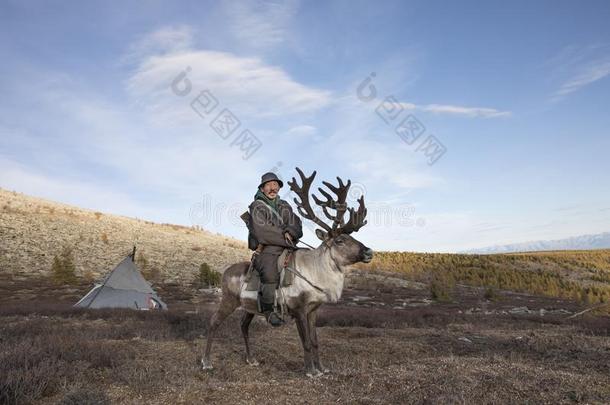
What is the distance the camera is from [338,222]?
324 inches

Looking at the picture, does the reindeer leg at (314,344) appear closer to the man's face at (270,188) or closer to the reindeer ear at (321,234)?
the reindeer ear at (321,234)

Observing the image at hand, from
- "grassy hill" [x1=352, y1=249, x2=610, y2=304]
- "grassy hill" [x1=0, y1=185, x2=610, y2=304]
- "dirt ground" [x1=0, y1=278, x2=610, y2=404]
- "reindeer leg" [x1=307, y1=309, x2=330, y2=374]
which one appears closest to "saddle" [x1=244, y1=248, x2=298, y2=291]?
"reindeer leg" [x1=307, y1=309, x2=330, y2=374]

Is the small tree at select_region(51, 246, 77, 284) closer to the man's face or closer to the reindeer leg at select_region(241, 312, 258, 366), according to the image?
the reindeer leg at select_region(241, 312, 258, 366)

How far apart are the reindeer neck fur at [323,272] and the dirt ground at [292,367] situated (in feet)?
4.44

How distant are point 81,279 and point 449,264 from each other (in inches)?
1709

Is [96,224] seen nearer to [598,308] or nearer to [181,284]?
[181,284]

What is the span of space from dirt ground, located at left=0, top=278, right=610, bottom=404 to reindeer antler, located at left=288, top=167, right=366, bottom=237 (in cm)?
254

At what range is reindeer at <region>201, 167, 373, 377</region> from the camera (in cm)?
777

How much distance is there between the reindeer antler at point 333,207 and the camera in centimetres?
809

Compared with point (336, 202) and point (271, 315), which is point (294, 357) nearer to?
point (271, 315)

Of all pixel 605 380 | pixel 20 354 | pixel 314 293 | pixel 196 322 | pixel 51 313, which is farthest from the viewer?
pixel 51 313

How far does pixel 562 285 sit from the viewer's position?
137 feet

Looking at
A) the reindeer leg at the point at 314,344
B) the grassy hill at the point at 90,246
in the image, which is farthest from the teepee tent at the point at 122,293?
the reindeer leg at the point at 314,344

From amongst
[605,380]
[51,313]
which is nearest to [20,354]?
[605,380]
